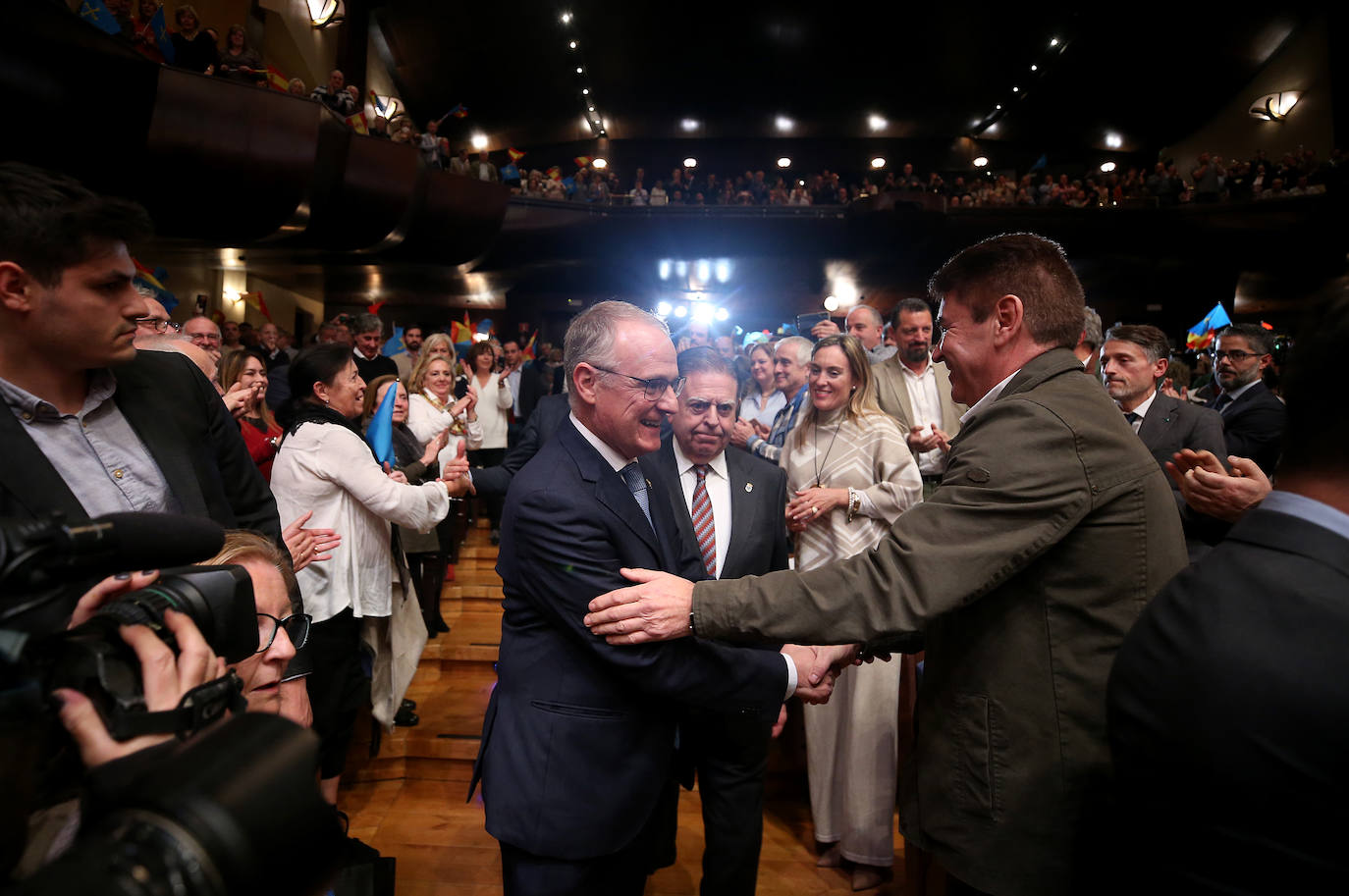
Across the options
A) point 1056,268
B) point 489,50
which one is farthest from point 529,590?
point 489,50

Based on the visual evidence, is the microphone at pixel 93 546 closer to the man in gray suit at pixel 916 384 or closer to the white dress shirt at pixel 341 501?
the white dress shirt at pixel 341 501

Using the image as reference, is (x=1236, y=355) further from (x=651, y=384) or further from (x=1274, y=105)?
(x=1274, y=105)

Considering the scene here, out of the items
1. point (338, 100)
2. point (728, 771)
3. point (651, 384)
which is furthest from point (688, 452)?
point (338, 100)

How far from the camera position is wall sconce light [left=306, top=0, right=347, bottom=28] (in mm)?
10703

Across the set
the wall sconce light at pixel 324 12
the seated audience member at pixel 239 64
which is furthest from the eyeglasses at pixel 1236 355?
the wall sconce light at pixel 324 12

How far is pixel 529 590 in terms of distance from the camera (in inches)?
60.0

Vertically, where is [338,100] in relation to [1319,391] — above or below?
above

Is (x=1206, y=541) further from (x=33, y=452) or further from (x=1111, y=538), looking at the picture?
(x=33, y=452)

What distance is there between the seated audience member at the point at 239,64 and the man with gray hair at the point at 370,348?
351 cm

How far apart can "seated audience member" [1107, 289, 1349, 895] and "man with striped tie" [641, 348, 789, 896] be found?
1179 mm

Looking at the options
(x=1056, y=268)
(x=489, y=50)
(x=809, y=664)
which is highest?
(x=489, y=50)

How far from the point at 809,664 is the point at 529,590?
0.69 meters

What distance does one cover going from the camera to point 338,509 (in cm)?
259

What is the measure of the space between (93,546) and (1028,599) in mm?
1312
